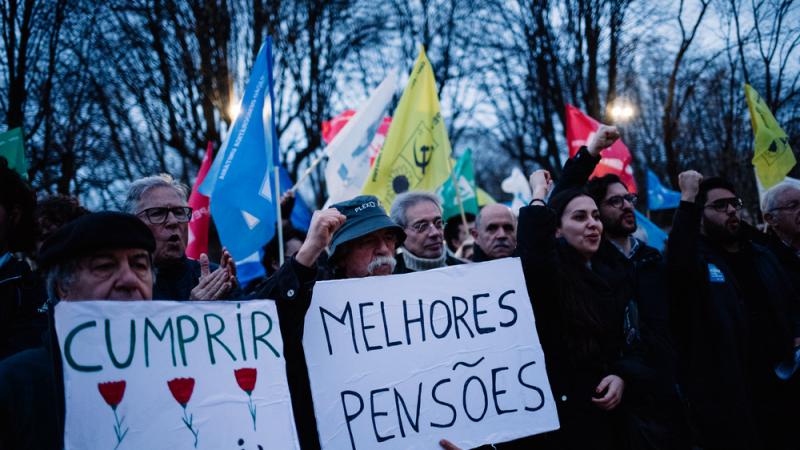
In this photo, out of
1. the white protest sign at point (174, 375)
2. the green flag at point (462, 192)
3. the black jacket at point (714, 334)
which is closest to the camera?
the white protest sign at point (174, 375)

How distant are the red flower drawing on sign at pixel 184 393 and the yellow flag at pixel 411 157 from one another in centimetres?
325

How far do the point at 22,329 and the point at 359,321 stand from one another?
1445 mm

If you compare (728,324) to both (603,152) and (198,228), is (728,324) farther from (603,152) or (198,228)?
(198,228)

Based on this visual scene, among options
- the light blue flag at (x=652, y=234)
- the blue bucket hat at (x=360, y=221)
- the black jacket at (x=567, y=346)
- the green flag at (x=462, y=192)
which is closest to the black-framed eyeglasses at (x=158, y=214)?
the blue bucket hat at (x=360, y=221)

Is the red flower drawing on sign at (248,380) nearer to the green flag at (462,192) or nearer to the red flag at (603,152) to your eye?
the green flag at (462,192)

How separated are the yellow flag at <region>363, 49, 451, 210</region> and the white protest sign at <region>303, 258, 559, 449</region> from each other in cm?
254

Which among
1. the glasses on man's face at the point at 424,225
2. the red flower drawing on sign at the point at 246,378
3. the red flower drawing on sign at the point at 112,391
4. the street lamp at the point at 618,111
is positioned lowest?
the red flower drawing on sign at the point at 246,378

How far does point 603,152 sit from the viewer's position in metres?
6.75

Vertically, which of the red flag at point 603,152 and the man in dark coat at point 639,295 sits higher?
the red flag at point 603,152

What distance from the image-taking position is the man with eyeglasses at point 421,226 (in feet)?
11.6

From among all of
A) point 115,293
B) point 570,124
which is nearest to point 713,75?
point 570,124

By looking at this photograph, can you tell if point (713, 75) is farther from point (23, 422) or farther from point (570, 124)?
point (23, 422)

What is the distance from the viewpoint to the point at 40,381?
1.62 meters

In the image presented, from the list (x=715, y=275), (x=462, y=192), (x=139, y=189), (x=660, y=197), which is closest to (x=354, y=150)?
(x=462, y=192)
